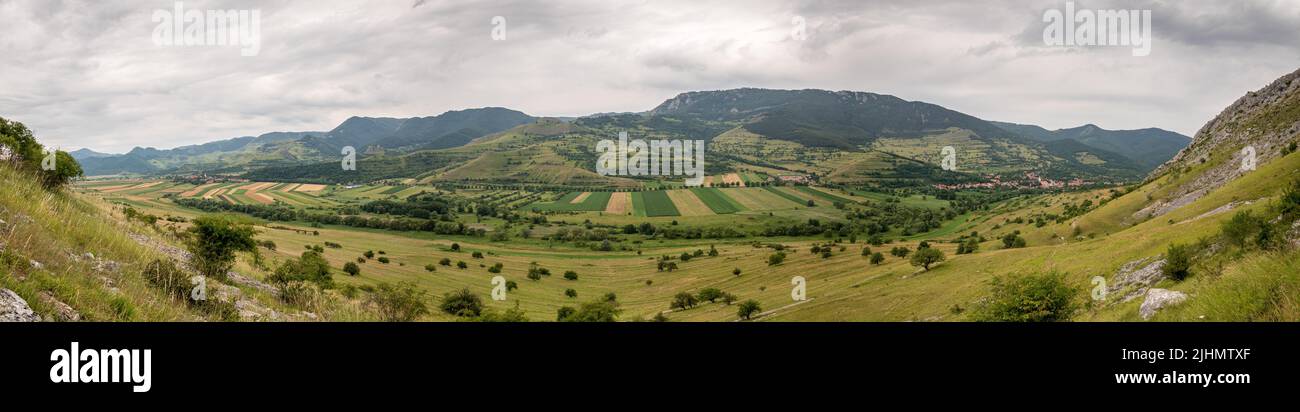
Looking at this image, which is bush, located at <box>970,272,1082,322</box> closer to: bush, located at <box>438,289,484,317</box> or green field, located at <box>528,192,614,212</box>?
bush, located at <box>438,289,484,317</box>

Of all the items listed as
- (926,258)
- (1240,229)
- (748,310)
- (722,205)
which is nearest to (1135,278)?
(1240,229)

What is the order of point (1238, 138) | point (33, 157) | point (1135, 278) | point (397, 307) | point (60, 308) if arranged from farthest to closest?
point (1238, 138) < point (1135, 278) < point (33, 157) < point (397, 307) < point (60, 308)

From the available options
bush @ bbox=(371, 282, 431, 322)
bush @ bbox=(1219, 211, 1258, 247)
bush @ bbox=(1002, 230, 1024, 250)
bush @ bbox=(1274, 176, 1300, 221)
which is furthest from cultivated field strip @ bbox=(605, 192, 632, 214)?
bush @ bbox=(1274, 176, 1300, 221)

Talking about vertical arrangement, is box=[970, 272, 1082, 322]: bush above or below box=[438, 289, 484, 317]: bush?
above

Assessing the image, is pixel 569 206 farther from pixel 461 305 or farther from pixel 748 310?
pixel 461 305
